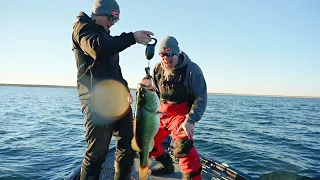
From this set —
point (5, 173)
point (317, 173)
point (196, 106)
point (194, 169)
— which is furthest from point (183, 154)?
point (317, 173)

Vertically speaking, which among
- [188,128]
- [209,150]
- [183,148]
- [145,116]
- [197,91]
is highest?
[197,91]

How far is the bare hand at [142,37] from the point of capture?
3.52 metres

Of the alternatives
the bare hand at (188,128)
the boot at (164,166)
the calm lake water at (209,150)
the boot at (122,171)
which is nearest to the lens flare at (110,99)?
the boot at (122,171)

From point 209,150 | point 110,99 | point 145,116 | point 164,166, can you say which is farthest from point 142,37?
point 209,150

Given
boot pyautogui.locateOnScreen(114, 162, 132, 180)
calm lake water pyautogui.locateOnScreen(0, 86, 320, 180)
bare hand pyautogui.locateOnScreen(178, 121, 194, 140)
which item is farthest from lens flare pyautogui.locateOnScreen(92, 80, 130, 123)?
calm lake water pyautogui.locateOnScreen(0, 86, 320, 180)

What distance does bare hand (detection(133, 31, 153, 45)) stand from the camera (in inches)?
139

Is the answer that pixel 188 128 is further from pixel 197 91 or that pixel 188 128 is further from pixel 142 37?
pixel 142 37

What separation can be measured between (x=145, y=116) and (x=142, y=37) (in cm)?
99

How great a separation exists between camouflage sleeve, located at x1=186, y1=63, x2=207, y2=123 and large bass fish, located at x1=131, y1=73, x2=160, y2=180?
149 centimetres

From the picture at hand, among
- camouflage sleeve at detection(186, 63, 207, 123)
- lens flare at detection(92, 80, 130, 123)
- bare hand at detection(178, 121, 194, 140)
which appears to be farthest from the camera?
camouflage sleeve at detection(186, 63, 207, 123)

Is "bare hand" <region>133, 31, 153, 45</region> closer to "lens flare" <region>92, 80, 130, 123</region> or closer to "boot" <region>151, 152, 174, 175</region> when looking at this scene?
"lens flare" <region>92, 80, 130, 123</region>

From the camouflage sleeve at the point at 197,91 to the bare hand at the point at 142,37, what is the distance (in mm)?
1987

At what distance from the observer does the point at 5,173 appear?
9.06 m

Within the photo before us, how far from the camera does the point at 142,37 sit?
3.54m
